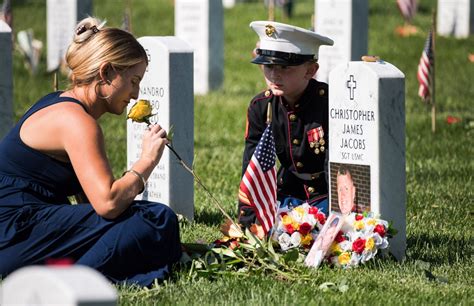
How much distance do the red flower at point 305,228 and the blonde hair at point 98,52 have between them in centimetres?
133

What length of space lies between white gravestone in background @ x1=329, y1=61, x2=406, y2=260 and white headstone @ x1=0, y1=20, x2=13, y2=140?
264 cm

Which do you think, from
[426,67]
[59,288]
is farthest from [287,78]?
[426,67]

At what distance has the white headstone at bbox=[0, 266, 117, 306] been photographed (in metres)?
2.78

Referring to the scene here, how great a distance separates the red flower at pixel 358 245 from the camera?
5.74 m

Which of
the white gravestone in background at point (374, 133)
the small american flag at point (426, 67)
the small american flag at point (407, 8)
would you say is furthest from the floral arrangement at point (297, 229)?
the small american flag at point (407, 8)

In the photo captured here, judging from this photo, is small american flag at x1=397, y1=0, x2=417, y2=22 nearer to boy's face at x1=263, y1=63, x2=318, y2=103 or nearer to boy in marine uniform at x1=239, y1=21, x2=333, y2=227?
boy in marine uniform at x1=239, y1=21, x2=333, y2=227

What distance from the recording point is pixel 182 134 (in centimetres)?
730

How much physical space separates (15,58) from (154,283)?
11613 mm

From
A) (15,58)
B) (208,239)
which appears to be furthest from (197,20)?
(208,239)

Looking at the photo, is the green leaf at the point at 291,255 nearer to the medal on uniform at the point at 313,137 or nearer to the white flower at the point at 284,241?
the white flower at the point at 284,241

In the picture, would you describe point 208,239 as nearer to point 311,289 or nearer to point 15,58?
point 311,289

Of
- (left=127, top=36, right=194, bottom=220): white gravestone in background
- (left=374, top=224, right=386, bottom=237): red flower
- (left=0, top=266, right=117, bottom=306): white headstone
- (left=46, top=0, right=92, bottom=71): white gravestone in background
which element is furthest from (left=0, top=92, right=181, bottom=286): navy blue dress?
(left=46, top=0, right=92, bottom=71): white gravestone in background

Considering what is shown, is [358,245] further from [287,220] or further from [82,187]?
[82,187]

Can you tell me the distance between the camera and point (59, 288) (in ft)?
9.18
